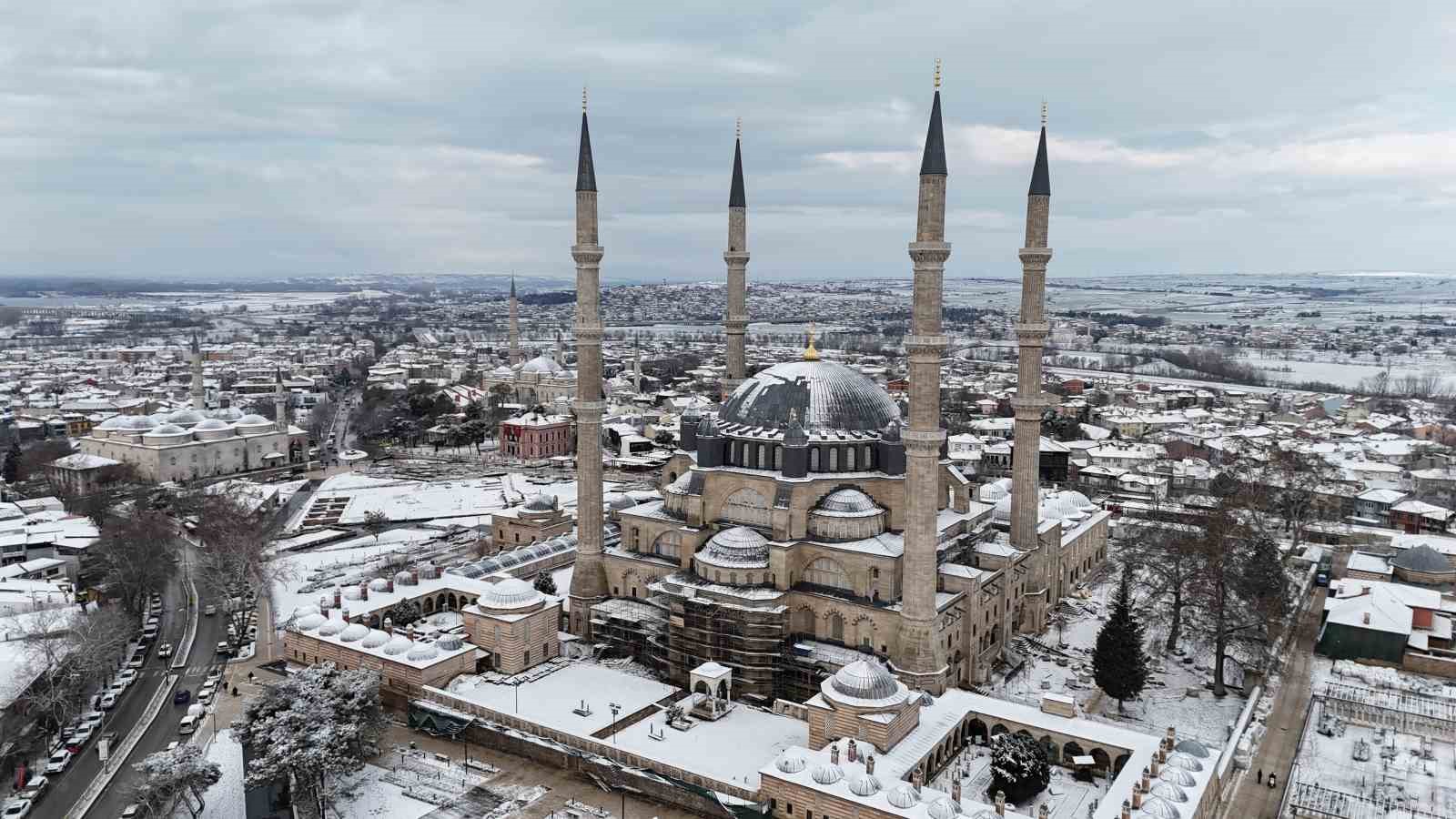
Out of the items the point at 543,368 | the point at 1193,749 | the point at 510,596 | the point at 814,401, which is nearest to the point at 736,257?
the point at 814,401

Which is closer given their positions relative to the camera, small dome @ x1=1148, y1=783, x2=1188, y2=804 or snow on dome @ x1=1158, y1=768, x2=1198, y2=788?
small dome @ x1=1148, y1=783, x2=1188, y2=804

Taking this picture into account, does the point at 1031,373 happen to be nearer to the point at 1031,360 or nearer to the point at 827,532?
the point at 1031,360

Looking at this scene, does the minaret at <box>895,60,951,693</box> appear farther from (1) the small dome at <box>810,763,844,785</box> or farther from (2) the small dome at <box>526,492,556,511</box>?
(2) the small dome at <box>526,492,556,511</box>

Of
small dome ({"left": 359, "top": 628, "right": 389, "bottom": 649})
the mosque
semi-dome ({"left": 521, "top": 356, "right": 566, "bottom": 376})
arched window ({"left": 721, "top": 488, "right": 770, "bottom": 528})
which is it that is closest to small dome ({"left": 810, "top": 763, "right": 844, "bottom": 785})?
the mosque

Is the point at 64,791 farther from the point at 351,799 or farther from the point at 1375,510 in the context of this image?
the point at 1375,510

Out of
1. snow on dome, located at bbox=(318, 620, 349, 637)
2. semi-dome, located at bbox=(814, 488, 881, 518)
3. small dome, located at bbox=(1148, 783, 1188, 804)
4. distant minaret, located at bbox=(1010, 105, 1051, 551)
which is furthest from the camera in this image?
distant minaret, located at bbox=(1010, 105, 1051, 551)

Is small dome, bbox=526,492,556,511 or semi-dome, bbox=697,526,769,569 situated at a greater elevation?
semi-dome, bbox=697,526,769,569

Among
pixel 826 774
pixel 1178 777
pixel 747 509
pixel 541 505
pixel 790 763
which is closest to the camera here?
pixel 1178 777
